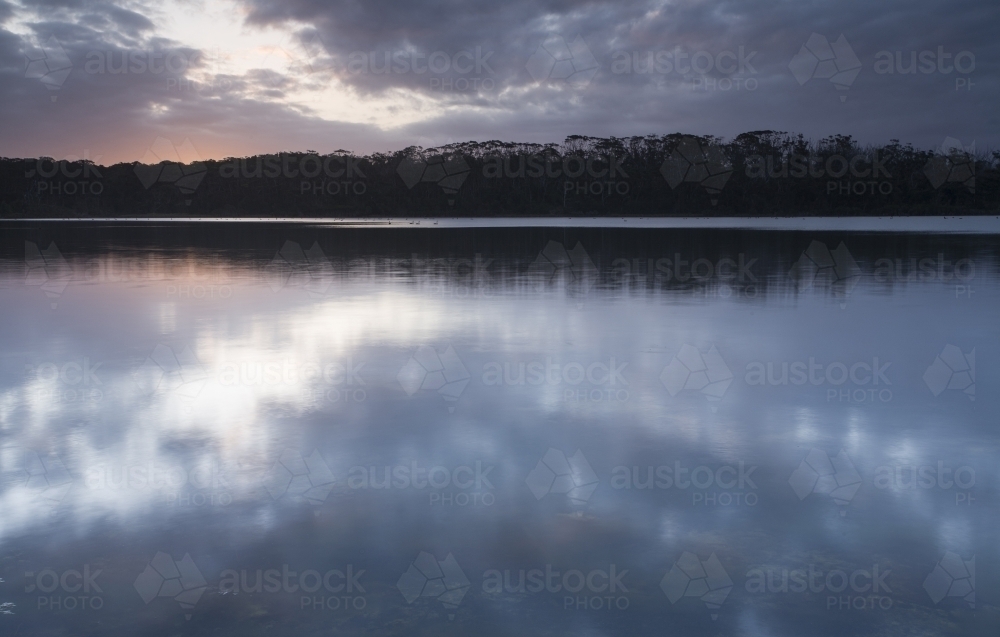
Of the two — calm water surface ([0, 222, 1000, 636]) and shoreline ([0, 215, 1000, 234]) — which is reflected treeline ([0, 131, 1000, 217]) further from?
calm water surface ([0, 222, 1000, 636])

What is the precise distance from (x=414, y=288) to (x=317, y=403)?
9.68 m

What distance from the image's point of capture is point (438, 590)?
380cm

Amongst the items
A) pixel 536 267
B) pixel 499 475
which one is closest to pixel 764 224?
pixel 536 267

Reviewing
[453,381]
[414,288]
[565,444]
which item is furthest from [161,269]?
[565,444]

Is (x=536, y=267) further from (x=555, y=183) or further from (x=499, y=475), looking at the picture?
(x=555, y=183)

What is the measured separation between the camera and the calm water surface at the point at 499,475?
3.71 metres

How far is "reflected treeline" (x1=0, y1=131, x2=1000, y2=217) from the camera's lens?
115 meters

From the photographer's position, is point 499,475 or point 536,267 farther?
point 536,267

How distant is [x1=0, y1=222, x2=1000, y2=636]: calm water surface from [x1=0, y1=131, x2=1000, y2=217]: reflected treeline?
108 m

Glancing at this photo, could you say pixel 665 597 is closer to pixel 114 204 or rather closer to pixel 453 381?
pixel 453 381

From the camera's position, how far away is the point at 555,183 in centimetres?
12362

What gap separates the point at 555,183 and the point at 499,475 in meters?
121

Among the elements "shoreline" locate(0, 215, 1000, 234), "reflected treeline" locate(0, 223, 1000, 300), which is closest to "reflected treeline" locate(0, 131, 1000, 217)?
"shoreline" locate(0, 215, 1000, 234)

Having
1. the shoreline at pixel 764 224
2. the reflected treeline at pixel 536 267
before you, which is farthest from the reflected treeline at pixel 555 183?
the reflected treeline at pixel 536 267
